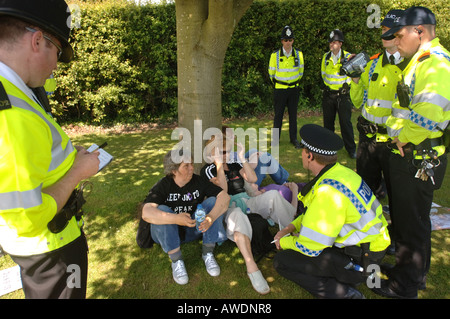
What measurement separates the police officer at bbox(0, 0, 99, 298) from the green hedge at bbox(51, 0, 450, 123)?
704 cm

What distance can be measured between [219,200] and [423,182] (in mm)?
1928

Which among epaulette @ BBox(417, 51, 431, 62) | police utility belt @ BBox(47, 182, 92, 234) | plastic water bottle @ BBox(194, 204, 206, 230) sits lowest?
plastic water bottle @ BBox(194, 204, 206, 230)

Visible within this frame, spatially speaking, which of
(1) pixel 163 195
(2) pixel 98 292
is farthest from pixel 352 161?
(2) pixel 98 292

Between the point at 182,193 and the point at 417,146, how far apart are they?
2.31 m

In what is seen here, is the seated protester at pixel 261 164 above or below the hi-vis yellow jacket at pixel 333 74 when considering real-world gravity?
below

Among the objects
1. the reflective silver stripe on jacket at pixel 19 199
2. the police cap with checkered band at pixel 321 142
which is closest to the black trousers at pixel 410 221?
the police cap with checkered band at pixel 321 142

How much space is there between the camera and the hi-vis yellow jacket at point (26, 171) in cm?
145

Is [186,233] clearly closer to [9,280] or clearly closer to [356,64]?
[9,280]

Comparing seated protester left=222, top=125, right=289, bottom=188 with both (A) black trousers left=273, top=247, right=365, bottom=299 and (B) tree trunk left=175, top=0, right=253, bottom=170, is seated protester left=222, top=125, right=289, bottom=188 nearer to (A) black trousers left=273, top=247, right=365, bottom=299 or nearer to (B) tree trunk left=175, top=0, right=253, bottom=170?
(B) tree trunk left=175, top=0, right=253, bottom=170

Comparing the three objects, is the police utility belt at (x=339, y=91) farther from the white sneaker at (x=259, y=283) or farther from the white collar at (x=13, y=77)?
the white collar at (x=13, y=77)

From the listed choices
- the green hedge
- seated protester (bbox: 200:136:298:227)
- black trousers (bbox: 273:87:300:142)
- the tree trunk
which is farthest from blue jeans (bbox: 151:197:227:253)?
the green hedge

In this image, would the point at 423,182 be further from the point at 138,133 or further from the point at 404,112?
the point at 138,133

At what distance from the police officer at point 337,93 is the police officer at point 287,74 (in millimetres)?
634

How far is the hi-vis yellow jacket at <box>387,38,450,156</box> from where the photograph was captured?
7.93ft
